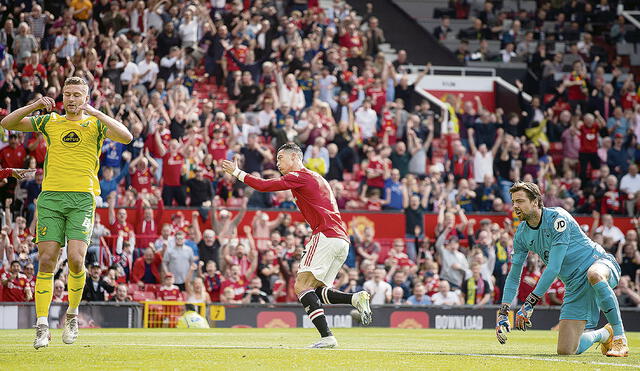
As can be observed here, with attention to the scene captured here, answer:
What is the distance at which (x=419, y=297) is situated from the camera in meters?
21.4

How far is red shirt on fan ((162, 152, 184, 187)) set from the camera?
859 inches

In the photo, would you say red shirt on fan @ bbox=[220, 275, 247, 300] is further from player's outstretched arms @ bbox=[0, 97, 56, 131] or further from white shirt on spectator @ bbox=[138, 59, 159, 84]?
player's outstretched arms @ bbox=[0, 97, 56, 131]

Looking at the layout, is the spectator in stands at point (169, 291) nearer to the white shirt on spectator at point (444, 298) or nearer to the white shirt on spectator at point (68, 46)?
the white shirt on spectator at point (444, 298)

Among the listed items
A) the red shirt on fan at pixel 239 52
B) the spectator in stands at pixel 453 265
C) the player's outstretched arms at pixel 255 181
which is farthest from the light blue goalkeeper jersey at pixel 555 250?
the red shirt on fan at pixel 239 52

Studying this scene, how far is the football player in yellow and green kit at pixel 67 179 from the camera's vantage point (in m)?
10.5

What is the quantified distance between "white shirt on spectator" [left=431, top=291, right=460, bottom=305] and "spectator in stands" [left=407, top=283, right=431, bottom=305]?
0.42ft

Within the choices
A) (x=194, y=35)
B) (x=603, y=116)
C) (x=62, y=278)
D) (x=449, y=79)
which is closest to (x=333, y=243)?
(x=62, y=278)

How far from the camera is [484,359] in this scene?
10109 millimetres

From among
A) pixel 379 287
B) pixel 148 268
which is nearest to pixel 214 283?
pixel 148 268

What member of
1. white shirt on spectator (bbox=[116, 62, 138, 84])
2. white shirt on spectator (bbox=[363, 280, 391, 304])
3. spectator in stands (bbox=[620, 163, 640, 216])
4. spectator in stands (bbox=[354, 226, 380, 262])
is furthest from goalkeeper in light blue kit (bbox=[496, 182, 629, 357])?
spectator in stands (bbox=[620, 163, 640, 216])

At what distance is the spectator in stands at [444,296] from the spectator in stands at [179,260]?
520 cm

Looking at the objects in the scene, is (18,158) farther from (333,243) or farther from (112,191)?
(333,243)

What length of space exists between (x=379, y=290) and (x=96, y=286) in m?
5.73

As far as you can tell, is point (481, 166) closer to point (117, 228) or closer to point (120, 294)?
point (117, 228)
